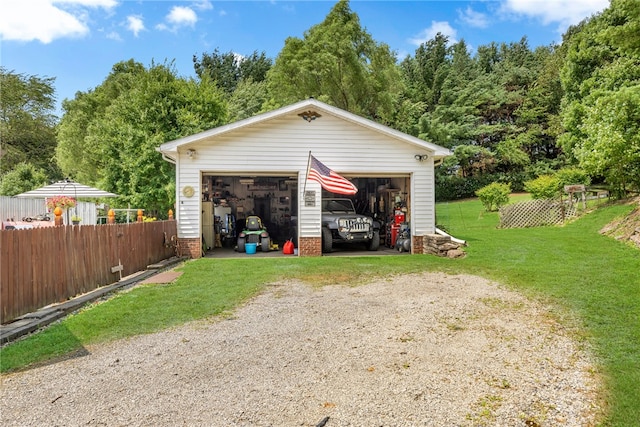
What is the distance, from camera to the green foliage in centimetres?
2541

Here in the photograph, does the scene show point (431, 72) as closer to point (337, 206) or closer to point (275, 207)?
point (275, 207)

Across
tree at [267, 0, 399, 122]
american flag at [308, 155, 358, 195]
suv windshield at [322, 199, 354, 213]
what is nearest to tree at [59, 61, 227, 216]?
tree at [267, 0, 399, 122]

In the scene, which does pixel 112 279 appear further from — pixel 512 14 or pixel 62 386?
pixel 512 14

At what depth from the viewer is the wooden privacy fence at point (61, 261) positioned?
16.0 ft

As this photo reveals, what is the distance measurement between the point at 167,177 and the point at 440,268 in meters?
14.3

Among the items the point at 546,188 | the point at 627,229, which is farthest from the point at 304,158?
the point at 546,188

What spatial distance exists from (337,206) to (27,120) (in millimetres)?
34152

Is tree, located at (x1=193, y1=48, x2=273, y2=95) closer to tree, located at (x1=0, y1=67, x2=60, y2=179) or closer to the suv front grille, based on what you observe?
tree, located at (x1=0, y1=67, x2=60, y2=179)

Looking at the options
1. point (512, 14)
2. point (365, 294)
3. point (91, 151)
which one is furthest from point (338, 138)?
point (91, 151)

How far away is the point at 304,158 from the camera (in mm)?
11492

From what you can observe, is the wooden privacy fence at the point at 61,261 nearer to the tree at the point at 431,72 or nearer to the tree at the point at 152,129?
the tree at the point at 152,129

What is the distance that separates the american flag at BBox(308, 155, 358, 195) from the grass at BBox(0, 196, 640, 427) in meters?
1.84

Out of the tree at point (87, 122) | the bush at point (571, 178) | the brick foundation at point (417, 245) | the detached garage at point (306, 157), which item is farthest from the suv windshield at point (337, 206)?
the tree at point (87, 122)

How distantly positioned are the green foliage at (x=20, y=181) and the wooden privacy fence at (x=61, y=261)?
2246 centimetres
